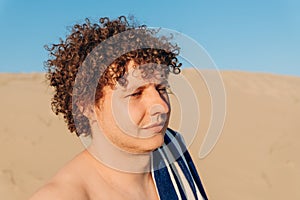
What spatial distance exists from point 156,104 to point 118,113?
0.12 metres

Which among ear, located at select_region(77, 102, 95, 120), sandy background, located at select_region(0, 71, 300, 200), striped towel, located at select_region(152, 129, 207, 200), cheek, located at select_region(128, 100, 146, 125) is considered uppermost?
sandy background, located at select_region(0, 71, 300, 200)

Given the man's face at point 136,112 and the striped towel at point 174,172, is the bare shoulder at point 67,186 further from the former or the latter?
the striped towel at point 174,172

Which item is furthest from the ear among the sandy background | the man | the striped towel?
the sandy background

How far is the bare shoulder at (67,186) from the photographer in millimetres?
1717

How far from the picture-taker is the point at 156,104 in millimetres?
1729

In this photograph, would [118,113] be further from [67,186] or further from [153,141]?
[67,186]

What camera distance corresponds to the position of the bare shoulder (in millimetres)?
1717

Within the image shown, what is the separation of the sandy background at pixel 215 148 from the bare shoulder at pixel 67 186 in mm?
6333

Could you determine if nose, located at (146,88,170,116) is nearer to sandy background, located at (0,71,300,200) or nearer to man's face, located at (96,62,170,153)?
man's face, located at (96,62,170,153)

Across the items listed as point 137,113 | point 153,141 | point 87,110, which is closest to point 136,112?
point 137,113

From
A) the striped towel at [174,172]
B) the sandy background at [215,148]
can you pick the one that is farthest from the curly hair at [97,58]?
the sandy background at [215,148]

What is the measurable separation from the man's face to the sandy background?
646cm

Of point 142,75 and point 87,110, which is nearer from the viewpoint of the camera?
point 142,75

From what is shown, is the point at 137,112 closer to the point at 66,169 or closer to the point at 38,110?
the point at 66,169
